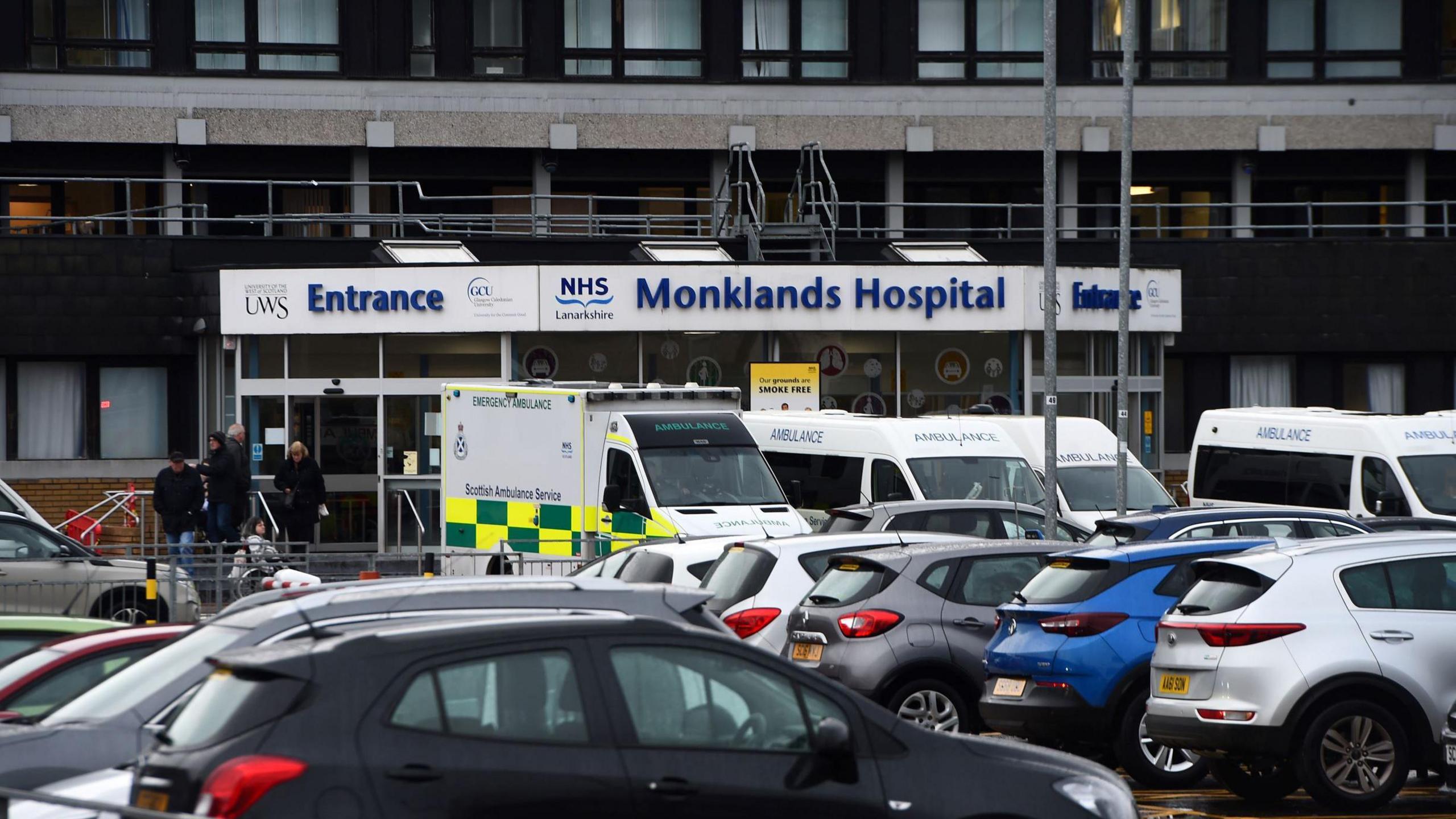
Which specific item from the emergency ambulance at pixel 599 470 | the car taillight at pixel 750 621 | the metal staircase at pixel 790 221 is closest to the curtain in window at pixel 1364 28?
the metal staircase at pixel 790 221

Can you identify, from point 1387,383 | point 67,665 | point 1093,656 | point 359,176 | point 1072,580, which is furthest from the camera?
point 359,176

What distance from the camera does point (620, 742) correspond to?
593cm

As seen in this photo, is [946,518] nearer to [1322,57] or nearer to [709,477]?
[709,477]

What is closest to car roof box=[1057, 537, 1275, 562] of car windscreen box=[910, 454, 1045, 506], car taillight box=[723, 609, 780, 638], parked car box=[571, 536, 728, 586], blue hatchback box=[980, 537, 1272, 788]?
blue hatchback box=[980, 537, 1272, 788]

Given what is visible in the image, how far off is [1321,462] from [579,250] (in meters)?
13.4

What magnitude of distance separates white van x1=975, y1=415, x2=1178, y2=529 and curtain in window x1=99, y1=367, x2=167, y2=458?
573 inches

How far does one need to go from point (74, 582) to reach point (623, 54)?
21.3 m

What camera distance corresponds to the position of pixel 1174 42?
3597 cm

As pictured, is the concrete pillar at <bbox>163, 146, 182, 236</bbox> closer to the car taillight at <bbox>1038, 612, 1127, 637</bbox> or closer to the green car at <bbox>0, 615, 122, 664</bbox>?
the green car at <bbox>0, 615, 122, 664</bbox>

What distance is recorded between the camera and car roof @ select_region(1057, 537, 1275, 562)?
37.9ft

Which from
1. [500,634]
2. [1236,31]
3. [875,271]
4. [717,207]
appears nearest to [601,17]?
[717,207]

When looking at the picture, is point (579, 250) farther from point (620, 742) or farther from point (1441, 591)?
point (620, 742)

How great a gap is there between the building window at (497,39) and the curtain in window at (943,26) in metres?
7.89

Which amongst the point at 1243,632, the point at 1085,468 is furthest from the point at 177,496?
the point at 1243,632
